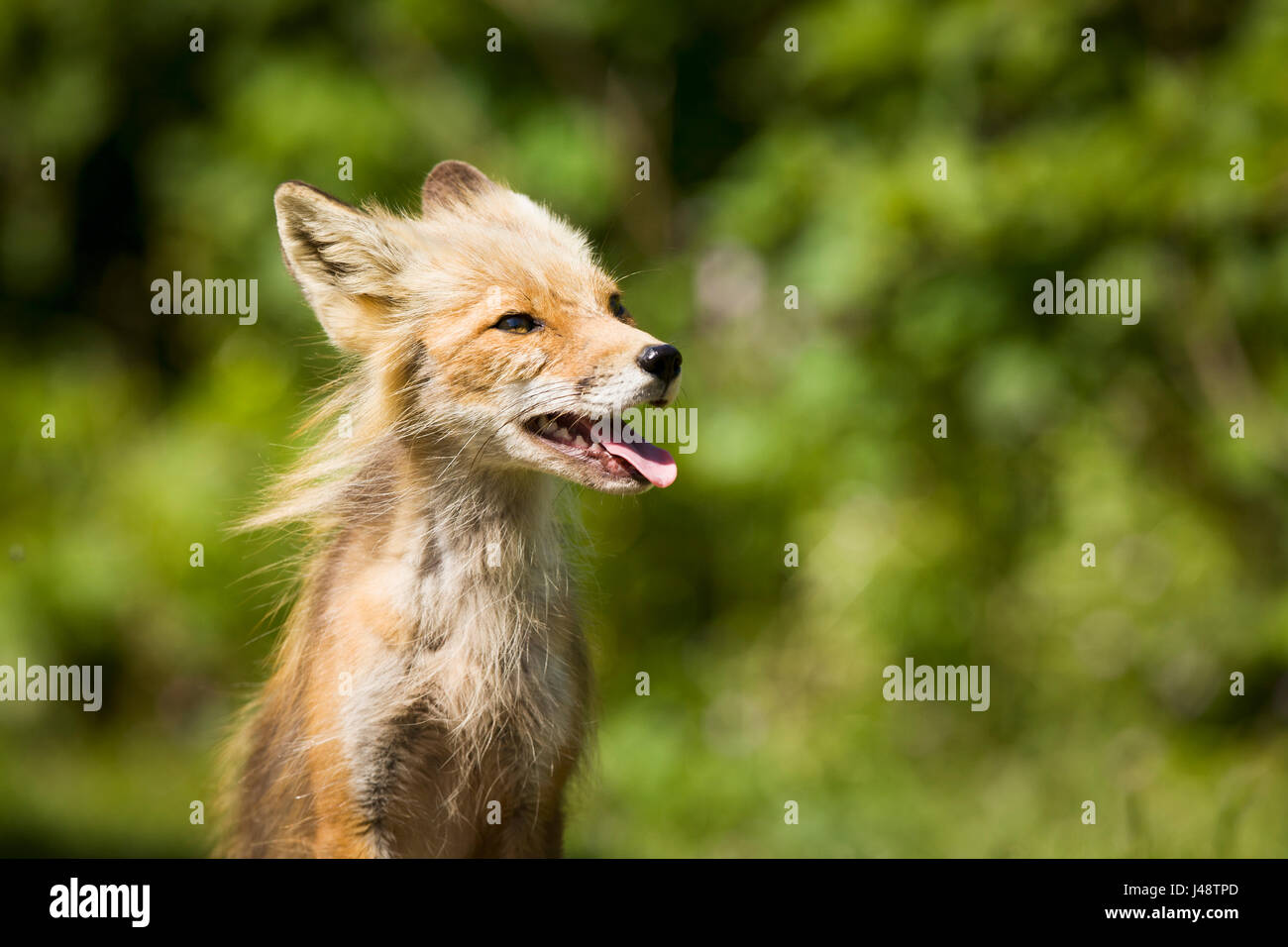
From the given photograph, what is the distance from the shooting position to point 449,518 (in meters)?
3.11

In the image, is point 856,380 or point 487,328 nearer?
point 487,328

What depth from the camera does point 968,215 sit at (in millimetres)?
7586

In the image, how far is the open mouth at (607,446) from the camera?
2402mm

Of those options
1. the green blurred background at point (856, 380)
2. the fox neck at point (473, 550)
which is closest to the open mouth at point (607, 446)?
the fox neck at point (473, 550)

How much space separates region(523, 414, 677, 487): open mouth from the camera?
240 cm

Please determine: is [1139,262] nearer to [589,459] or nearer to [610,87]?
[610,87]

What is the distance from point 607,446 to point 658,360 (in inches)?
9.0

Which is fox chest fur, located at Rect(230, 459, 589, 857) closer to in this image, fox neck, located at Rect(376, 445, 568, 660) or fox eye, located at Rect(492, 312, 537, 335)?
fox neck, located at Rect(376, 445, 568, 660)

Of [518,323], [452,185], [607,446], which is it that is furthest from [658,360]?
[452,185]

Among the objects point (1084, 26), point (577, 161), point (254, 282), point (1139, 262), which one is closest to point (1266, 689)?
point (1139, 262)

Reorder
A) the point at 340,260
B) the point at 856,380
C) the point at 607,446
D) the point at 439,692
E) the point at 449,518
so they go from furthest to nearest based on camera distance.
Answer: the point at 856,380 → the point at 449,518 → the point at 439,692 → the point at 340,260 → the point at 607,446

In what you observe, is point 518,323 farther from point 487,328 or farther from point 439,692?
point 439,692

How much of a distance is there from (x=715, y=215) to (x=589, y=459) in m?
6.08

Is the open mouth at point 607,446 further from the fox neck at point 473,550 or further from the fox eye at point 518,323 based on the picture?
the fox neck at point 473,550
